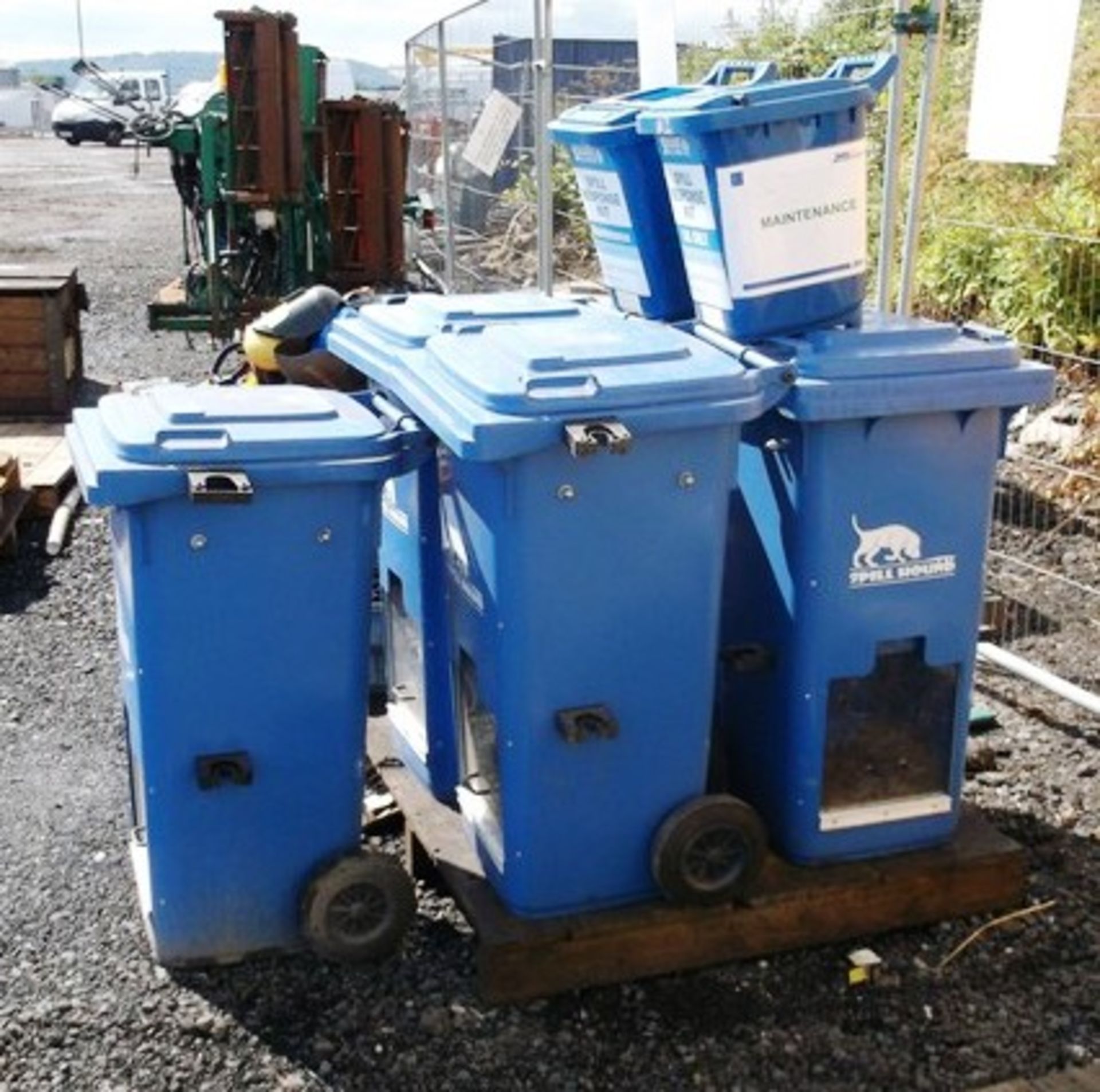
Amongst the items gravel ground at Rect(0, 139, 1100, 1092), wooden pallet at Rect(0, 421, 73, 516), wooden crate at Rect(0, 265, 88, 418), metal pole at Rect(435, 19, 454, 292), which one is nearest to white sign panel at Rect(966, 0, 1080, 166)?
gravel ground at Rect(0, 139, 1100, 1092)

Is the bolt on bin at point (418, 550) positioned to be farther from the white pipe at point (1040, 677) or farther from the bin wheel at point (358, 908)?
the white pipe at point (1040, 677)

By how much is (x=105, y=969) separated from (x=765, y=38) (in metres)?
7.47

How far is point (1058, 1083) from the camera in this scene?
274 centimetres

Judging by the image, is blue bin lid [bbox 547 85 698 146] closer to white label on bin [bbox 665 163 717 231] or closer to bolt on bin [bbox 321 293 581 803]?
white label on bin [bbox 665 163 717 231]

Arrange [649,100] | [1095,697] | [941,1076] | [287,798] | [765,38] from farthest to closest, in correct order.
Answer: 1. [765,38]
2. [1095,697]
3. [649,100]
4. [287,798]
5. [941,1076]

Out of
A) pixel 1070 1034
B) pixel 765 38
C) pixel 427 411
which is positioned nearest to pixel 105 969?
pixel 427 411

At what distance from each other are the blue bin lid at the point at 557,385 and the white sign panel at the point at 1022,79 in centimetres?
164

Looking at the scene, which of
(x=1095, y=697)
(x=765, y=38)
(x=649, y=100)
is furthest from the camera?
(x=765, y=38)

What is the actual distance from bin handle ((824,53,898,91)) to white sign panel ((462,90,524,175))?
4.17m

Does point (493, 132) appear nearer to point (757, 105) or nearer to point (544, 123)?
point (544, 123)

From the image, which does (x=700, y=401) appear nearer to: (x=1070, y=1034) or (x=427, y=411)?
(x=427, y=411)

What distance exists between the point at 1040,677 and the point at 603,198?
1972 mm

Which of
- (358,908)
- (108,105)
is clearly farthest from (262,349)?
(108,105)

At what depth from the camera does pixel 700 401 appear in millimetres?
2820
